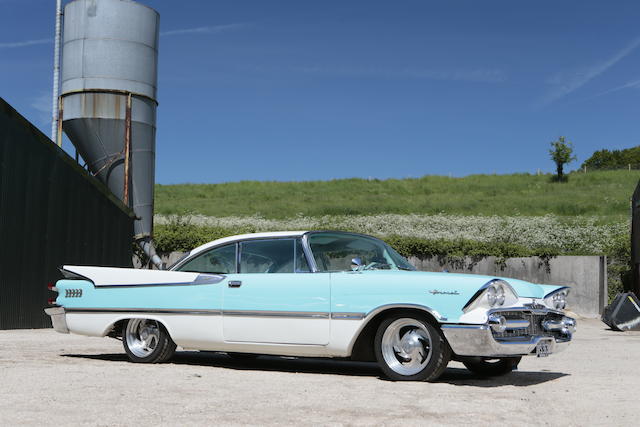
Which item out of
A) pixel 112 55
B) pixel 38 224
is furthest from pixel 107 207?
pixel 112 55

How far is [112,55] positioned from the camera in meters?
20.3

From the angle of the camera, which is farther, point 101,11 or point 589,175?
point 589,175

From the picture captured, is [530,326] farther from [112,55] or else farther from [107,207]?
[112,55]

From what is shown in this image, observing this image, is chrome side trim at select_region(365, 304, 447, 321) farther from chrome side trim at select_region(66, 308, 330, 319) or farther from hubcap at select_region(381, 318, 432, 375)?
chrome side trim at select_region(66, 308, 330, 319)

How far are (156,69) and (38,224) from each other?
8056 mm

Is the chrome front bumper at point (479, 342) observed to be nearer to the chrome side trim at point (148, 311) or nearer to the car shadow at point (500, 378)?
the car shadow at point (500, 378)

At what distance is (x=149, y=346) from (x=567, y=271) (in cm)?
1570

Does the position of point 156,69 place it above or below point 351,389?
above

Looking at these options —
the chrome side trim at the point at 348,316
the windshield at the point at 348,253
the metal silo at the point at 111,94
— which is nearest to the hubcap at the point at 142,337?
the windshield at the point at 348,253

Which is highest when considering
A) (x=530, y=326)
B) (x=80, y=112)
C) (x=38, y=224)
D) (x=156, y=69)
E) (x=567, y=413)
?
(x=156, y=69)

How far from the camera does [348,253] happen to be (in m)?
7.88

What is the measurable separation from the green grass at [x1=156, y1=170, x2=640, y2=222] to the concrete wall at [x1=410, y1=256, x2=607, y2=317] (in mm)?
14628

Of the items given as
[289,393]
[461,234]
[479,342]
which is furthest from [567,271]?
[289,393]

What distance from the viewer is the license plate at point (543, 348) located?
22.8ft
